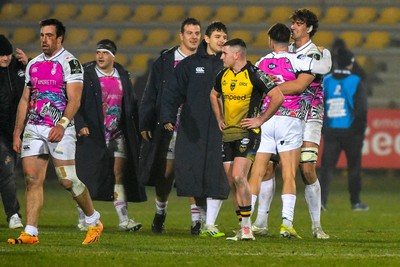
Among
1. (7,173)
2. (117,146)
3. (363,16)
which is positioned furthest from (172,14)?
(117,146)

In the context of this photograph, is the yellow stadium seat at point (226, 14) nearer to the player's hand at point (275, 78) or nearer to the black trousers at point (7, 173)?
the black trousers at point (7, 173)

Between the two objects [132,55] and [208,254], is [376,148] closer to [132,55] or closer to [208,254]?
[132,55]

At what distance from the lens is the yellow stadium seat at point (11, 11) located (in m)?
30.2

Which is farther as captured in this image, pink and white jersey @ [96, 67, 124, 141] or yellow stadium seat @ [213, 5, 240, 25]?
yellow stadium seat @ [213, 5, 240, 25]

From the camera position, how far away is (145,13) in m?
30.4

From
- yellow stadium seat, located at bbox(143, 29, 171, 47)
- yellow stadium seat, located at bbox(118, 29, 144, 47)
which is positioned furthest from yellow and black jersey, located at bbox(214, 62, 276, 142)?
yellow stadium seat, located at bbox(118, 29, 144, 47)

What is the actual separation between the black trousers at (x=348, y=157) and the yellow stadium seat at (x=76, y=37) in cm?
1154

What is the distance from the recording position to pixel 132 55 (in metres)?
29.1

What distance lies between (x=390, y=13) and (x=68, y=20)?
827 cm

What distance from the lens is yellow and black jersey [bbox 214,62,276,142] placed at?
11711 mm

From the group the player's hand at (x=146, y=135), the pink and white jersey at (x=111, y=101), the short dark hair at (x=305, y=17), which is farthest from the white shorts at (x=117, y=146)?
the short dark hair at (x=305, y=17)

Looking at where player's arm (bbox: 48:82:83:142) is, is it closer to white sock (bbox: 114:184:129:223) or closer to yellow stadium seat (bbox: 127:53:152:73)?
white sock (bbox: 114:184:129:223)

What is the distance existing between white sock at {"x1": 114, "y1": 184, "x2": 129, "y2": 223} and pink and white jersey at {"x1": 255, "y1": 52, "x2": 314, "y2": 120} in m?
2.50

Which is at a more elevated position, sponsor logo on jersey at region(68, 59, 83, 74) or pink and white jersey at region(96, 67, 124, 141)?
sponsor logo on jersey at region(68, 59, 83, 74)
